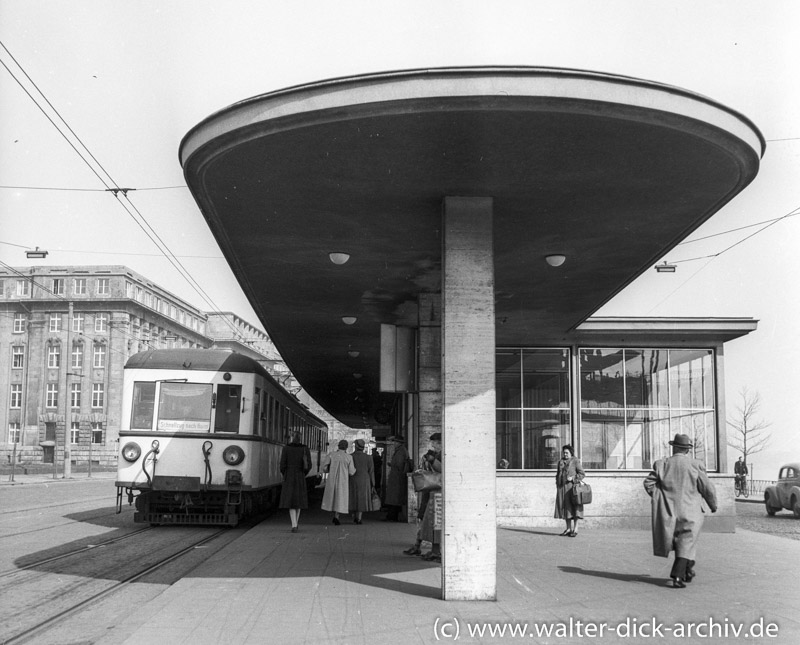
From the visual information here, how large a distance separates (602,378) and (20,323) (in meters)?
76.7

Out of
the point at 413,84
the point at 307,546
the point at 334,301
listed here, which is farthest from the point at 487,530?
the point at 334,301

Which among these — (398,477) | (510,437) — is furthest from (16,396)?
(510,437)

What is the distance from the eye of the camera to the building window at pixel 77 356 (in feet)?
270

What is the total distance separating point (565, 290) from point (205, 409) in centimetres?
737

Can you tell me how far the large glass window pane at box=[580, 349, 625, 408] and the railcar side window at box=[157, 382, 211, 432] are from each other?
26.2ft

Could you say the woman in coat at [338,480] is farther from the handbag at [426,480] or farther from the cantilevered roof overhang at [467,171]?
the handbag at [426,480]

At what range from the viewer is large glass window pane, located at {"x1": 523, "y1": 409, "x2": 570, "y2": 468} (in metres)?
18.5

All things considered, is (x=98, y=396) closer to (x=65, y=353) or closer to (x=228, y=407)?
(x=65, y=353)

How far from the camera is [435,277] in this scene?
14438mm

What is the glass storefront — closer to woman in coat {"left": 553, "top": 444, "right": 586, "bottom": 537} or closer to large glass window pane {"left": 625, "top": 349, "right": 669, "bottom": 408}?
large glass window pane {"left": 625, "top": 349, "right": 669, "bottom": 408}

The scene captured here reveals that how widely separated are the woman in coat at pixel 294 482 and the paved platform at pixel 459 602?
2.32 metres

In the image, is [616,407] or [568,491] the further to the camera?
[616,407]

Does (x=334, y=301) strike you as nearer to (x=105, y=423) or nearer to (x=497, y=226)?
(x=497, y=226)

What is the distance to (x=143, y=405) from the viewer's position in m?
17.2
